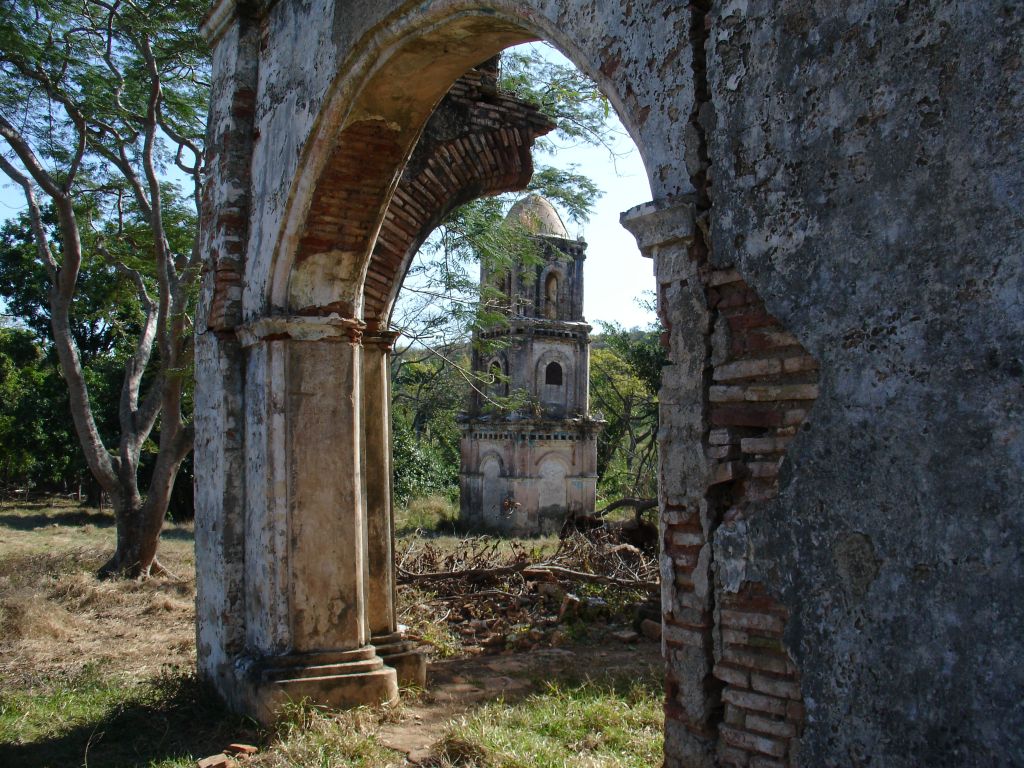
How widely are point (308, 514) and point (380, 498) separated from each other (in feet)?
2.52

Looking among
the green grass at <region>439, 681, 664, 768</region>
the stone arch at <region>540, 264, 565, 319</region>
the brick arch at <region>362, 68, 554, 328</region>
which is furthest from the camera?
the stone arch at <region>540, 264, 565, 319</region>

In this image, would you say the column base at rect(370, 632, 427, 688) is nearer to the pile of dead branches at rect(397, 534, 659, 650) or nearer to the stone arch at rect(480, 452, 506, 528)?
the pile of dead branches at rect(397, 534, 659, 650)

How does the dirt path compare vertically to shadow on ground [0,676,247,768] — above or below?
below

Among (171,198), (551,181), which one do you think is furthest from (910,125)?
(171,198)

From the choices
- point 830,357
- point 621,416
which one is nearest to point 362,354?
point 830,357

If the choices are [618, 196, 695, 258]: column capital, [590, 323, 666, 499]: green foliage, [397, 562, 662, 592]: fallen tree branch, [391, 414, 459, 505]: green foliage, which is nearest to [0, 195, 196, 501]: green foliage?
[391, 414, 459, 505]: green foliage

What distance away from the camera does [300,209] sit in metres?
5.08

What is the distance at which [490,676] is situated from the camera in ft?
20.0

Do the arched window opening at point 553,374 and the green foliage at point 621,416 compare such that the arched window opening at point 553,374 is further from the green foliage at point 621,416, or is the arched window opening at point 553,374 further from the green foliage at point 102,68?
the green foliage at point 102,68

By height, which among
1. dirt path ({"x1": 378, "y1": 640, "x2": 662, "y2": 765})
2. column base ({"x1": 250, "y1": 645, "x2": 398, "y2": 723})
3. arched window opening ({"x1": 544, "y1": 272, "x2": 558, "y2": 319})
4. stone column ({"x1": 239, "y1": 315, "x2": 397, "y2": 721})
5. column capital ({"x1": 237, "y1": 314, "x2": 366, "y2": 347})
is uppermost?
arched window opening ({"x1": 544, "y1": 272, "x2": 558, "y2": 319})

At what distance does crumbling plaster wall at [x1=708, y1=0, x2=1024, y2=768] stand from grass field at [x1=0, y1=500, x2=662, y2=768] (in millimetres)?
1911

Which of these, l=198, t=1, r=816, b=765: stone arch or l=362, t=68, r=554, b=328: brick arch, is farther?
l=362, t=68, r=554, b=328: brick arch

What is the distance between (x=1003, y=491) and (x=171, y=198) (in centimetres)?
1103

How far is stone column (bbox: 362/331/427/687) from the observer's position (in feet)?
18.5
